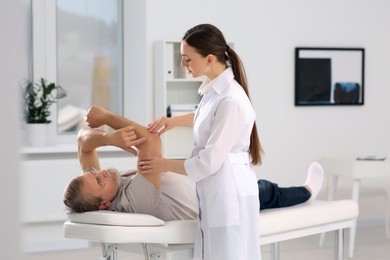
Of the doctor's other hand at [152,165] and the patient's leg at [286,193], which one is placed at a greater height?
the doctor's other hand at [152,165]

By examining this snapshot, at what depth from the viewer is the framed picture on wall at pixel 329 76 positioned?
5059 millimetres

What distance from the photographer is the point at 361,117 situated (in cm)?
530

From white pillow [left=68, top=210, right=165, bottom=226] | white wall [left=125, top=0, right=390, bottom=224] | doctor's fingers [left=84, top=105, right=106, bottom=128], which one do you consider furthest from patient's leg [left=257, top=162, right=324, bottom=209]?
white wall [left=125, top=0, right=390, bottom=224]

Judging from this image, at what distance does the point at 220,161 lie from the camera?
2.04 meters

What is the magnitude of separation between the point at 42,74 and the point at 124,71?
62 centimetres

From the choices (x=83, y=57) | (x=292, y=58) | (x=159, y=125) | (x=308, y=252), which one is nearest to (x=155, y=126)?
(x=159, y=125)

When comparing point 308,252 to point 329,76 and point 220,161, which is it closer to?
point 329,76

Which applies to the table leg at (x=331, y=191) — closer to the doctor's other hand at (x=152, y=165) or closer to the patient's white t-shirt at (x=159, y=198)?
the patient's white t-shirt at (x=159, y=198)

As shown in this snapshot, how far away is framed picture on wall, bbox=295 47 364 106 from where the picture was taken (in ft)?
16.6

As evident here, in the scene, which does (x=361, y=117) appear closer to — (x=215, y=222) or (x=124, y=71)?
(x=124, y=71)

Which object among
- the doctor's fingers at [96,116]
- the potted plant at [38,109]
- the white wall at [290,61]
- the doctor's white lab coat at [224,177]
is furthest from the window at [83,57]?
the doctor's white lab coat at [224,177]

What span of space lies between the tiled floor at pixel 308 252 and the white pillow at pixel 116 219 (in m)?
2.07

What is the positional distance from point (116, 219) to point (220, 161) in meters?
0.38

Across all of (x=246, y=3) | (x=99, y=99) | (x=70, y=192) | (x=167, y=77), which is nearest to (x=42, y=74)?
(x=99, y=99)
